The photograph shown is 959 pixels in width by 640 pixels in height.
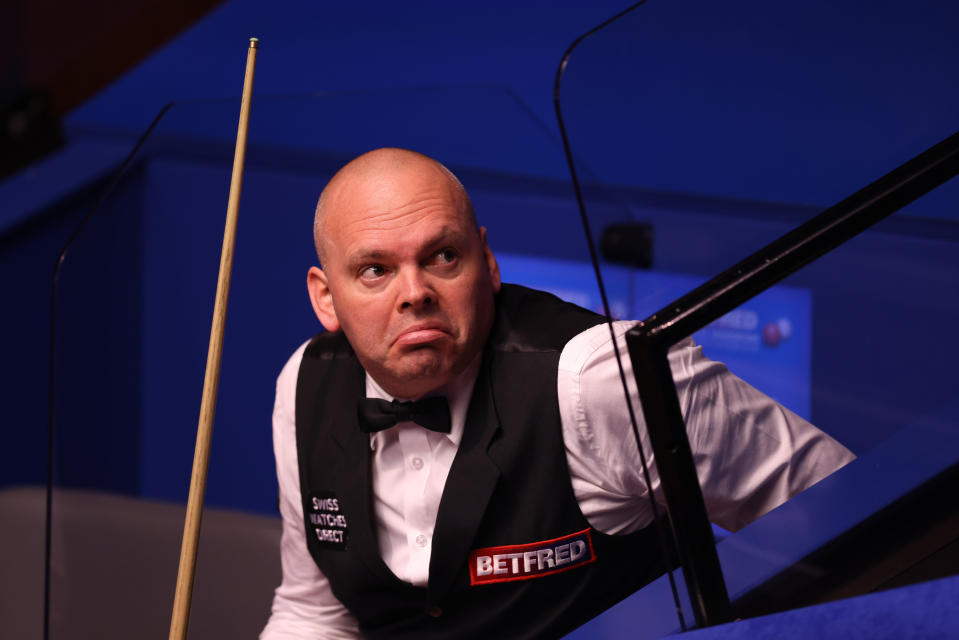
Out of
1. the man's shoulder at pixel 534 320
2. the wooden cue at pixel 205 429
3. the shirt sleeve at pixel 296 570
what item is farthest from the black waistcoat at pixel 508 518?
the wooden cue at pixel 205 429

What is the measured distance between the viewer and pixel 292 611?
1459 millimetres

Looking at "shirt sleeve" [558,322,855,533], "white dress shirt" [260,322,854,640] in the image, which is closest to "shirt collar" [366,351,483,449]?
"white dress shirt" [260,322,854,640]

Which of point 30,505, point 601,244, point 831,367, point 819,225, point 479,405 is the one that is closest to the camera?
point 819,225

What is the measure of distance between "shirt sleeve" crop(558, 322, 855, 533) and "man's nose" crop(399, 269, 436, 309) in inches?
7.3

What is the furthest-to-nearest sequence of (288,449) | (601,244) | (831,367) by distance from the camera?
(288,449) → (601,244) → (831,367)

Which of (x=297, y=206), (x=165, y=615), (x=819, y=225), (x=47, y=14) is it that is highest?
(x=47, y=14)

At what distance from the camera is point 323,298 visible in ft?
4.19

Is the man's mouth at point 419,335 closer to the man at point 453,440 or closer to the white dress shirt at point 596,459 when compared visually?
the man at point 453,440

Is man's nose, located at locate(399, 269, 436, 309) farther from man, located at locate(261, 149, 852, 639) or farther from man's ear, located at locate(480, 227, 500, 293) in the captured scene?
man's ear, located at locate(480, 227, 500, 293)

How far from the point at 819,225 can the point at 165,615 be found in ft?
4.53

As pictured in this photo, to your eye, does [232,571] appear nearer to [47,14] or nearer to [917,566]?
[917,566]

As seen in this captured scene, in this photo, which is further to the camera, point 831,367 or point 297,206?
point 297,206

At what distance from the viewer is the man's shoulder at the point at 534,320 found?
1.23 m

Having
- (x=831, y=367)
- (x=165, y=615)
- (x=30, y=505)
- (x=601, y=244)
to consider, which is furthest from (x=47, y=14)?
(x=831, y=367)
